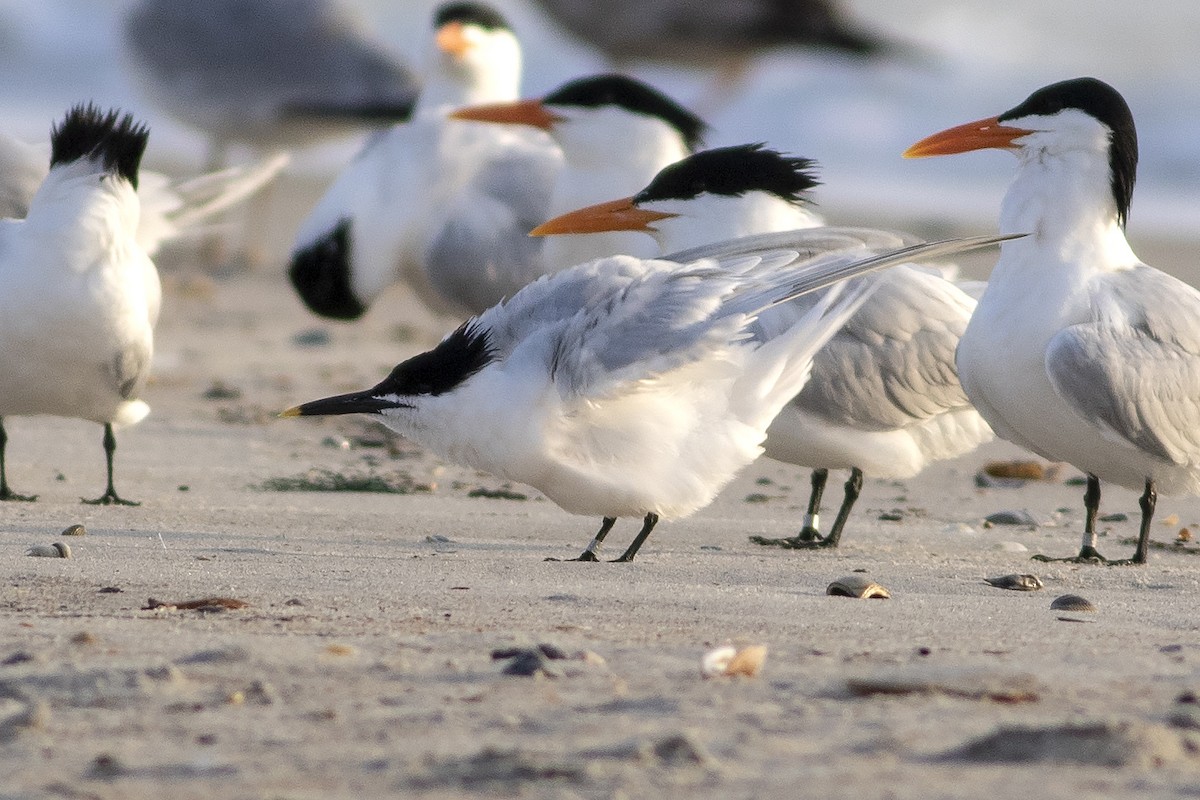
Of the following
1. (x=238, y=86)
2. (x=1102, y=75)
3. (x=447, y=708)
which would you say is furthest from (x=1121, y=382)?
(x=1102, y=75)

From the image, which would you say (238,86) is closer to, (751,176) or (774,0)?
(774,0)

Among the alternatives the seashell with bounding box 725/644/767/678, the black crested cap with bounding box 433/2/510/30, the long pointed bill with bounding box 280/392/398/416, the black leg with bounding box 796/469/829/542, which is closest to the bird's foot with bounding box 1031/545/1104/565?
the black leg with bounding box 796/469/829/542

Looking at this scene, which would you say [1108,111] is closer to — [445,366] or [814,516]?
[814,516]

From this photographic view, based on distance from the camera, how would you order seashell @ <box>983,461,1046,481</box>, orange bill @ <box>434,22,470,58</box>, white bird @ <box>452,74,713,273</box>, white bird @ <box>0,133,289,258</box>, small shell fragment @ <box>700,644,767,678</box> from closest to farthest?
small shell fragment @ <box>700,644,767,678</box>
white bird @ <box>0,133,289,258</box>
seashell @ <box>983,461,1046,481</box>
white bird @ <box>452,74,713,273</box>
orange bill @ <box>434,22,470,58</box>

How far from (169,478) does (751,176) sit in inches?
71.6

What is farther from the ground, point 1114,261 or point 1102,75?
point 1102,75

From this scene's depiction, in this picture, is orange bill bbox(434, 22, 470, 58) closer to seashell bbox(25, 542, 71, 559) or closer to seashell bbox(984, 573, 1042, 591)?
seashell bbox(25, 542, 71, 559)

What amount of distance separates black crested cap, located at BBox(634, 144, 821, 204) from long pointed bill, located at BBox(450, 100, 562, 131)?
1896 millimetres

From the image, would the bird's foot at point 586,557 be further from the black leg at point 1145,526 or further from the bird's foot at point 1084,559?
the black leg at point 1145,526

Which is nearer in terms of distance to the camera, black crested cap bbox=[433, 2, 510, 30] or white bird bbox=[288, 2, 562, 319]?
white bird bbox=[288, 2, 562, 319]

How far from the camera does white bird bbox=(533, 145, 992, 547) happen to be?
173 inches

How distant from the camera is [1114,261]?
4207 mm

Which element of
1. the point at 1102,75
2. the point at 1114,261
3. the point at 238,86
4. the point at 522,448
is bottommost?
the point at 522,448

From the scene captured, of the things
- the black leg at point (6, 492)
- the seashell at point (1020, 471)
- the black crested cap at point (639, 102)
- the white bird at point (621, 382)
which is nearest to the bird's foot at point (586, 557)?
the white bird at point (621, 382)
